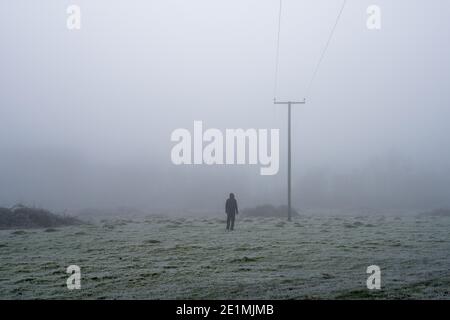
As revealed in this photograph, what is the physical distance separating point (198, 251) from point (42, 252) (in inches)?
294

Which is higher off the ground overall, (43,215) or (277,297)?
(277,297)

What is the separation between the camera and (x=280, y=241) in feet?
83.2

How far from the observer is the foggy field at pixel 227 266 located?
13.1 m

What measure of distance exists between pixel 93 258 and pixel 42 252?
389 centimetres

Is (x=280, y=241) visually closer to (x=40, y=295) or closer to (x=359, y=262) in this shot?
(x=359, y=262)

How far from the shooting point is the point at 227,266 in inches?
683

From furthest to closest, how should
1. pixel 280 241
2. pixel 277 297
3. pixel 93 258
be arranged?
pixel 280 241
pixel 93 258
pixel 277 297

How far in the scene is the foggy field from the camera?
42.9 ft
